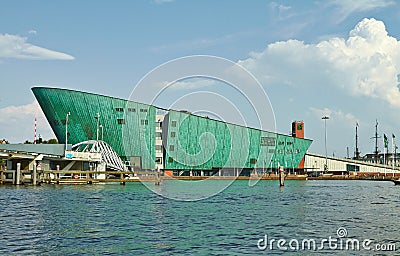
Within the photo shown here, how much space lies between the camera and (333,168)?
158 metres

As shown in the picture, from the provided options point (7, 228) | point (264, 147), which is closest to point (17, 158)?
point (7, 228)

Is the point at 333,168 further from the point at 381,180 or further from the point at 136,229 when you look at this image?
the point at 136,229

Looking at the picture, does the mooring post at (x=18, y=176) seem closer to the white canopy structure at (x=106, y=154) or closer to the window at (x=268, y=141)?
A: the white canopy structure at (x=106, y=154)

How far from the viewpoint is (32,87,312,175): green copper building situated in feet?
382

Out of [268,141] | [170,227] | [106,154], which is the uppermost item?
[268,141]

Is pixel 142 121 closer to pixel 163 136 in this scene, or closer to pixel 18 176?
pixel 163 136

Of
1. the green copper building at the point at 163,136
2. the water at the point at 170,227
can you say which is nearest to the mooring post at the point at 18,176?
the water at the point at 170,227

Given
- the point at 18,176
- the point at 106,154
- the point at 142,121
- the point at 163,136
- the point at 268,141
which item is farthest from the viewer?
the point at 268,141

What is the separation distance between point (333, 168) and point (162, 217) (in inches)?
5296

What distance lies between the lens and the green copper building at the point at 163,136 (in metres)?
117

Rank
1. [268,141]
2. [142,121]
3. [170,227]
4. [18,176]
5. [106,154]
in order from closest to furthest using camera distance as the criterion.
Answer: [170,227]
[18,176]
[106,154]
[142,121]
[268,141]

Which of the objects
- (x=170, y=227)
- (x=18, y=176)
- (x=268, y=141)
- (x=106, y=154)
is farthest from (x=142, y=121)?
(x=170, y=227)

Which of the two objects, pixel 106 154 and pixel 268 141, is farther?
pixel 268 141

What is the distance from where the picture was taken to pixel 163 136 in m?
134
